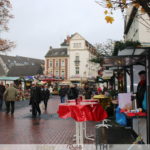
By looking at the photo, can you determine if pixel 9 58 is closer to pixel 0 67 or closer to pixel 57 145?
pixel 0 67

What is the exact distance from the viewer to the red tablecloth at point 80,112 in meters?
6.03

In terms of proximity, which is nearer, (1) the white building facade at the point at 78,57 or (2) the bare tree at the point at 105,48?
(2) the bare tree at the point at 105,48

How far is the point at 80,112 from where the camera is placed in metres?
6.02

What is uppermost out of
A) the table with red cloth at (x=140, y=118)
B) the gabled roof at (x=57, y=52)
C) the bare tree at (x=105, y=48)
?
the gabled roof at (x=57, y=52)

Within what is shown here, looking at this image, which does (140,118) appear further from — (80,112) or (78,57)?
(78,57)

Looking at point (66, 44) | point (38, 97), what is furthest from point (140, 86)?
point (66, 44)

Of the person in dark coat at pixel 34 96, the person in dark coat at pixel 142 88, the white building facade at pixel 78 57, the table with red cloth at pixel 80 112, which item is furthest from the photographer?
the white building facade at pixel 78 57

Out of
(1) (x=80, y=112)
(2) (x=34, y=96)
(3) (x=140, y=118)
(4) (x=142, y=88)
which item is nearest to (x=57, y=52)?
(2) (x=34, y=96)

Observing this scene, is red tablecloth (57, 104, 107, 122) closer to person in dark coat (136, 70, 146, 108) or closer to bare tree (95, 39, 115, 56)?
person in dark coat (136, 70, 146, 108)

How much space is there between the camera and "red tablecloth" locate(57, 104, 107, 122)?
6.03 meters

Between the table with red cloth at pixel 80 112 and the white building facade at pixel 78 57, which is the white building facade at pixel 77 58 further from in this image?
the table with red cloth at pixel 80 112

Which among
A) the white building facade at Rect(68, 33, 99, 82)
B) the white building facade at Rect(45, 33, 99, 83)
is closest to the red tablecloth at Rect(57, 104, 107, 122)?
the white building facade at Rect(45, 33, 99, 83)

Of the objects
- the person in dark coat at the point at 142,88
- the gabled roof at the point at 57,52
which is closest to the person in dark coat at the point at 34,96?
the person in dark coat at the point at 142,88

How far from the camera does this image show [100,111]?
6664 mm
